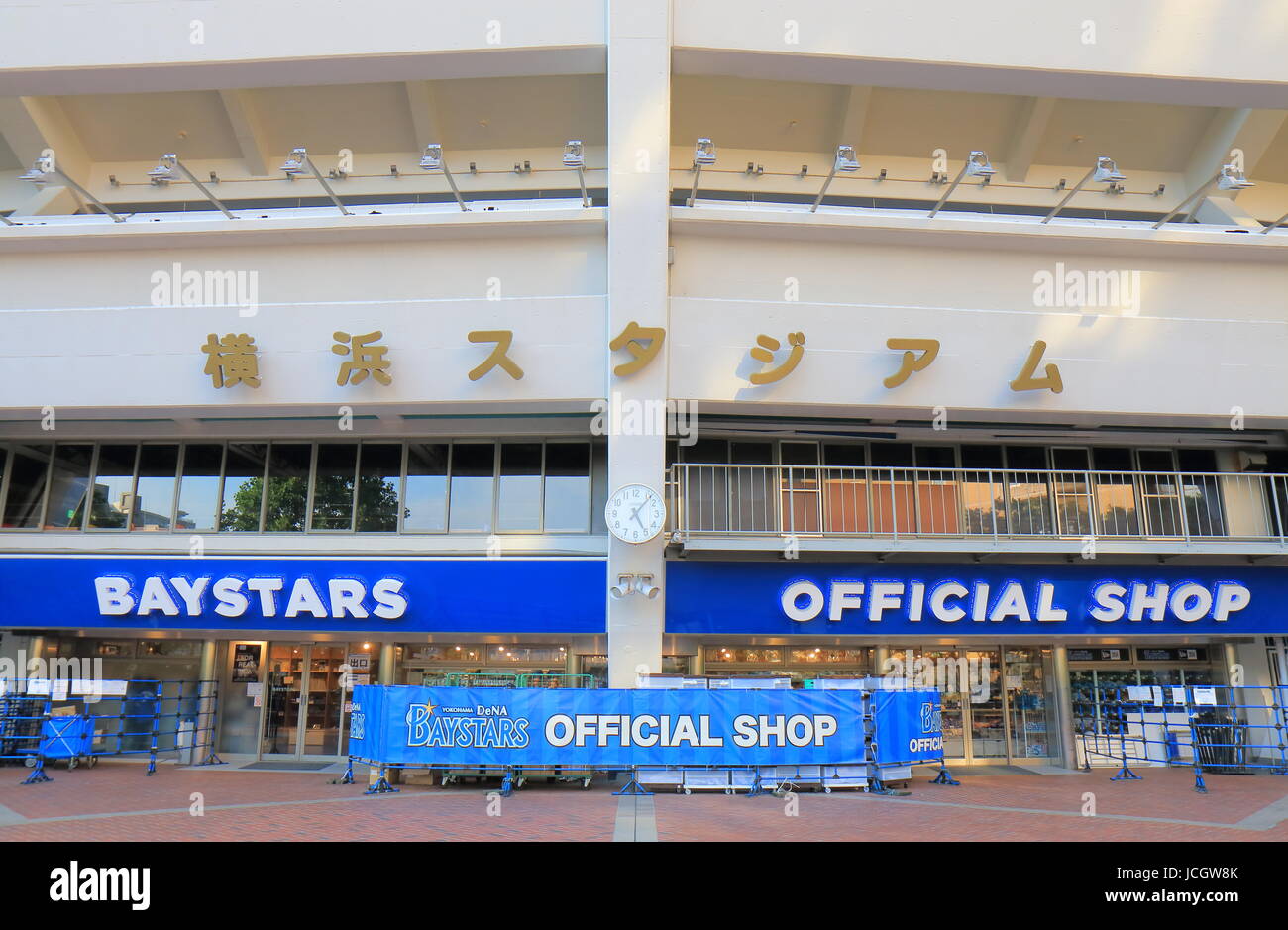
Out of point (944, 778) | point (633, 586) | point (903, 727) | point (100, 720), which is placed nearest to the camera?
point (903, 727)

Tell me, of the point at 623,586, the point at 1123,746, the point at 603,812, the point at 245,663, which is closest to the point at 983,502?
the point at 1123,746

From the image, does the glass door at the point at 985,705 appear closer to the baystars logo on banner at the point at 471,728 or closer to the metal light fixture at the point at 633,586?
the metal light fixture at the point at 633,586

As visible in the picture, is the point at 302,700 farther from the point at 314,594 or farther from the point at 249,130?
the point at 249,130

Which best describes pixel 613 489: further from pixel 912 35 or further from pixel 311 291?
pixel 912 35

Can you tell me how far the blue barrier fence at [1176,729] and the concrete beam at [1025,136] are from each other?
11034mm

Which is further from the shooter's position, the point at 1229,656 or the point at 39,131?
the point at 1229,656

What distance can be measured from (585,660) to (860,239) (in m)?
9.80

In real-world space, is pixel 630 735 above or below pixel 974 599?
below

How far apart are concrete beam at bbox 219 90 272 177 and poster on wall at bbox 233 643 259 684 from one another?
33.4 feet

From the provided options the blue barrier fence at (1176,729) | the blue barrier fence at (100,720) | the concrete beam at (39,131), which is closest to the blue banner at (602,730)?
the blue barrier fence at (100,720)

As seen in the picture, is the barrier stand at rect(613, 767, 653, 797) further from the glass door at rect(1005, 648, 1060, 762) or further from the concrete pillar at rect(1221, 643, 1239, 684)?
the concrete pillar at rect(1221, 643, 1239, 684)

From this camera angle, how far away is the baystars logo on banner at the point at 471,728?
45.1 feet

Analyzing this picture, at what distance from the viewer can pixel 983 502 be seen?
17.9 m

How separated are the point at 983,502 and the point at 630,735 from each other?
9090 mm
